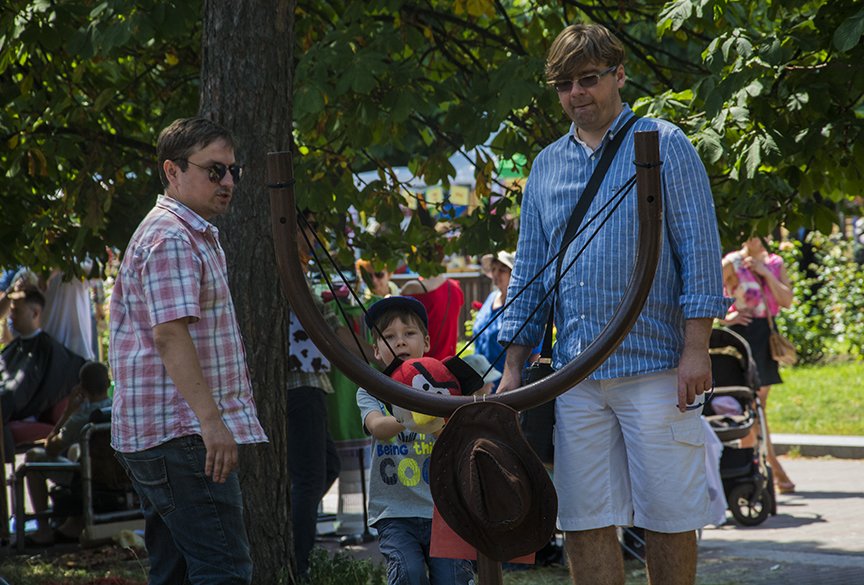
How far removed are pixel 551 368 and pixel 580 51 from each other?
1005mm

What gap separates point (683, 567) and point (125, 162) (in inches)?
195

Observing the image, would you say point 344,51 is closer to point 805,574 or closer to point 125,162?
point 125,162

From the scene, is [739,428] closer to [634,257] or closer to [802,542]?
[802,542]

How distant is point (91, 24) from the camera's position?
21.3 ft

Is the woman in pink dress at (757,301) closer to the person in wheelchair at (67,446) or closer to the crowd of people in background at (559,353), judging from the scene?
the person in wheelchair at (67,446)

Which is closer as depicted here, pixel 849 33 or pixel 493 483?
pixel 493 483

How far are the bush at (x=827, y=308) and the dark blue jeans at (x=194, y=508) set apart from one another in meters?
15.1

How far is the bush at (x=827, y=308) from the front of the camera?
18188mm

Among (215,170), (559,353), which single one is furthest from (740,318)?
(215,170)

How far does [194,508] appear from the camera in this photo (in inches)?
152

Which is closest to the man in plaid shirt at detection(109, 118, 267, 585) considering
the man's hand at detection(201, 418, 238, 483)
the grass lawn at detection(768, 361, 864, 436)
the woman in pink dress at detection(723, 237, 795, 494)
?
the man's hand at detection(201, 418, 238, 483)

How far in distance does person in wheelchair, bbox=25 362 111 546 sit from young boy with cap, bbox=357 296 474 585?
4370 millimetres

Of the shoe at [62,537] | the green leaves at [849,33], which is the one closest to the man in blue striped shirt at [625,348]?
the green leaves at [849,33]

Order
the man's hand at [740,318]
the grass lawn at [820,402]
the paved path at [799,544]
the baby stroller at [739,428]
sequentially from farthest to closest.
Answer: the grass lawn at [820,402] < the man's hand at [740,318] < the baby stroller at [739,428] < the paved path at [799,544]
